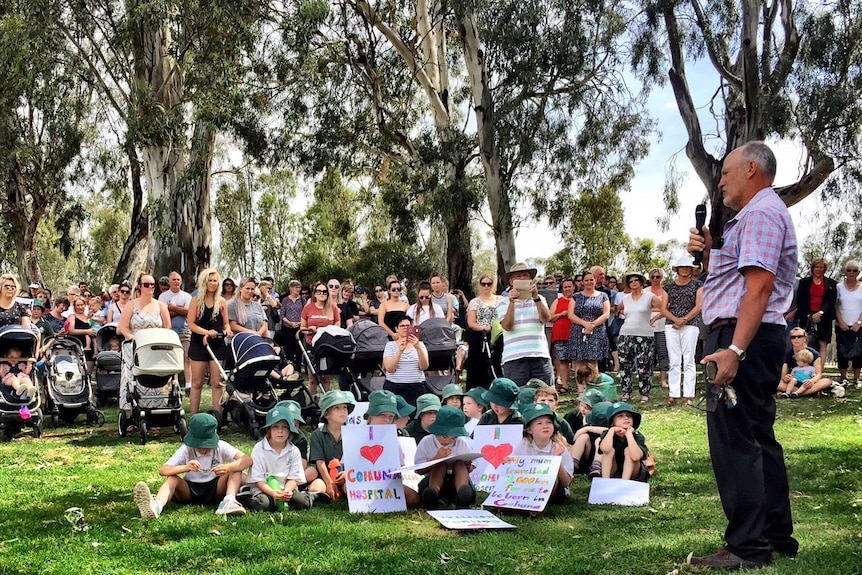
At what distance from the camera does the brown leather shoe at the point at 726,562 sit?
421 centimetres

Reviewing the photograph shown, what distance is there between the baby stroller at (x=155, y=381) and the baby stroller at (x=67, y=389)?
1.10m

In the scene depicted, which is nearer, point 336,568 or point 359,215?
point 336,568

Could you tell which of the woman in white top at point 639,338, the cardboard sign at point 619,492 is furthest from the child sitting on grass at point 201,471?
the woman in white top at point 639,338

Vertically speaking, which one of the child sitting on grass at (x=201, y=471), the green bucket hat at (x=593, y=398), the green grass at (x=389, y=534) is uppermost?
the green bucket hat at (x=593, y=398)

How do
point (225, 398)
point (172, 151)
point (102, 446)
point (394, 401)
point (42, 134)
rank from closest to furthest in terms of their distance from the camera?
1. point (394, 401)
2. point (102, 446)
3. point (225, 398)
4. point (172, 151)
5. point (42, 134)

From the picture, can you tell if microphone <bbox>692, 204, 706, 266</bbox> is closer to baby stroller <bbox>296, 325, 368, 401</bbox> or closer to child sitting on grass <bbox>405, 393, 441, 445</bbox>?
child sitting on grass <bbox>405, 393, 441, 445</bbox>

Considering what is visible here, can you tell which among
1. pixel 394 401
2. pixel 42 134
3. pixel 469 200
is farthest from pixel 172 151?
pixel 394 401

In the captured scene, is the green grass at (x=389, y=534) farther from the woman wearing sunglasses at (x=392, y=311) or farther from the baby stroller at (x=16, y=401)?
the woman wearing sunglasses at (x=392, y=311)

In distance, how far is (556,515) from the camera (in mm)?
6047

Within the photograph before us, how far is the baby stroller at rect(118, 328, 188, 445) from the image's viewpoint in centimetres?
943

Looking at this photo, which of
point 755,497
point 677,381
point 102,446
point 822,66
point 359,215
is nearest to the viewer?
point 755,497

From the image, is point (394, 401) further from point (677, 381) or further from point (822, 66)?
point (822, 66)

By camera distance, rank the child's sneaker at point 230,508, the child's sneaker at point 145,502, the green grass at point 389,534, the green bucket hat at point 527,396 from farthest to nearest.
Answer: the green bucket hat at point 527,396
the child's sneaker at point 230,508
the child's sneaker at point 145,502
the green grass at point 389,534

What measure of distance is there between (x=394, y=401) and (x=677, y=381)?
5.41m
